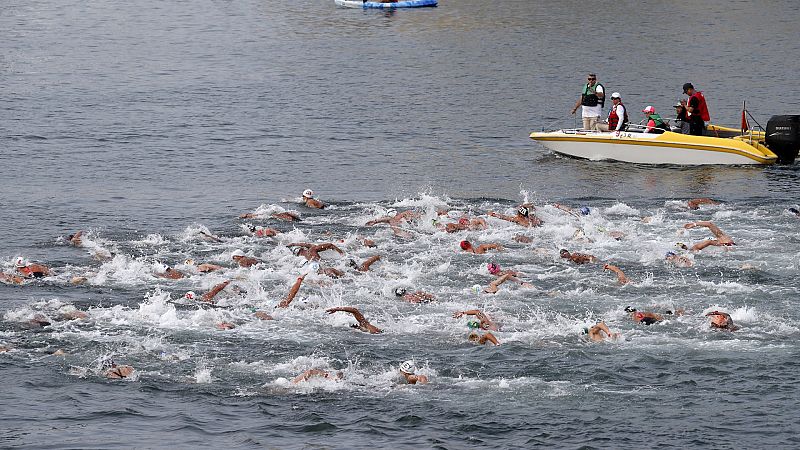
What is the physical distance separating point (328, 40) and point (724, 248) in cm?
4256

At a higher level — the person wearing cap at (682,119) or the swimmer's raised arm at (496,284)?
the person wearing cap at (682,119)

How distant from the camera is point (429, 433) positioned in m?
19.3

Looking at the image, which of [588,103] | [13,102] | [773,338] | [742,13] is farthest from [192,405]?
[742,13]

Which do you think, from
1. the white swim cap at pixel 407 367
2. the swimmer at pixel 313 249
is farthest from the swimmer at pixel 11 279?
the white swim cap at pixel 407 367

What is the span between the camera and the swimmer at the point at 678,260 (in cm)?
2719

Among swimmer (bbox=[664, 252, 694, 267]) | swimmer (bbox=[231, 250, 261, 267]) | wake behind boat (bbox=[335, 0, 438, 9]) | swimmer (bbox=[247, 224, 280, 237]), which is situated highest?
wake behind boat (bbox=[335, 0, 438, 9])

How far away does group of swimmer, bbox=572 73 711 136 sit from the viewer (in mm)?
37469

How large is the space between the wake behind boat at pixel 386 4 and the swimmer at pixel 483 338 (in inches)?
2321

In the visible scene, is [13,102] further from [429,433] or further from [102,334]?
[429,433]

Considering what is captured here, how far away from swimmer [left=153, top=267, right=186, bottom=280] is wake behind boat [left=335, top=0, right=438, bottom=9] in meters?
54.8

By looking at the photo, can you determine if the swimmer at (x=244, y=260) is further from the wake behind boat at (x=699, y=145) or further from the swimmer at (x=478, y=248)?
the wake behind boat at (x=699, y=145)

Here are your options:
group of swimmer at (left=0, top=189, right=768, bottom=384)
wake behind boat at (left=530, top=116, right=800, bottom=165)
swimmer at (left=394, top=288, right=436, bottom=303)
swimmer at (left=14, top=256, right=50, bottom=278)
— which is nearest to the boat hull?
wake behind boat at (left=530, top=116, right=800, bottom=165)

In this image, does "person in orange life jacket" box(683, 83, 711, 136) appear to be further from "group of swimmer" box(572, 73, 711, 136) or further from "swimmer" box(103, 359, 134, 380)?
"swimmer" box(103, 359, 134, 380)

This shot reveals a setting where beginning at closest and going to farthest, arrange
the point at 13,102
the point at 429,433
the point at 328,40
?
the point at 429,433, the point at 13,102, the point at 328,40
